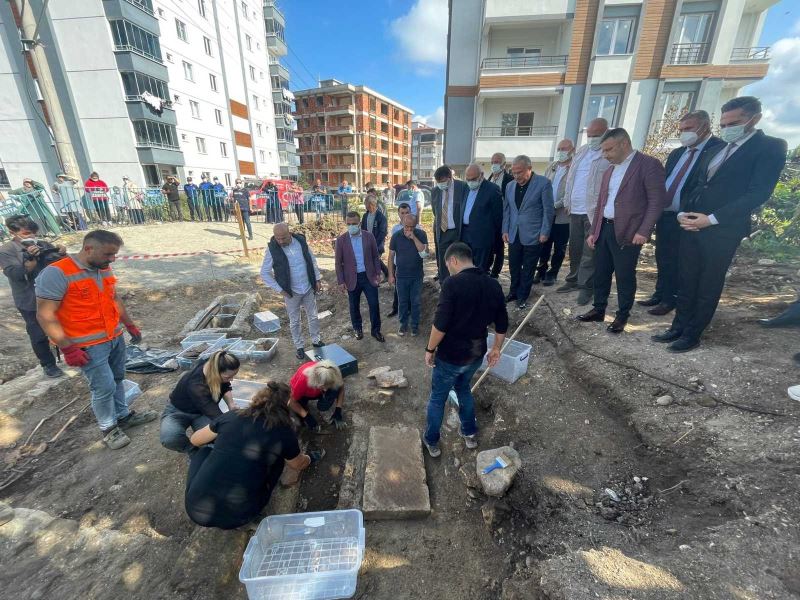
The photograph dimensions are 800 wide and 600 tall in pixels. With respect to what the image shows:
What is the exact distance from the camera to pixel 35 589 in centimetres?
202

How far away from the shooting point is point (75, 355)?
2.85 meters

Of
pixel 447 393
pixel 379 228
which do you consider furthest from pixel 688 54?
pixel 447 393

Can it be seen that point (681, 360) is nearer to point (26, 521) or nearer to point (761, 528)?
point (761, 528)

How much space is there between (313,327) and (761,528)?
4667mm

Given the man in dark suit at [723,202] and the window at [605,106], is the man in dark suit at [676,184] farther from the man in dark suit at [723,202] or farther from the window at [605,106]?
the window at [605,106]

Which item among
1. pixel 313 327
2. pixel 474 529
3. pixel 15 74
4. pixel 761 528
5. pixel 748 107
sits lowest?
pixel 474 529

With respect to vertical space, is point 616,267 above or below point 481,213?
below

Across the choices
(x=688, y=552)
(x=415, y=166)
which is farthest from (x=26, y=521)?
(x=415, y=166)

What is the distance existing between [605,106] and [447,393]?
1762 cm

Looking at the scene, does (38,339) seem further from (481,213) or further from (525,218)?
(525,218)

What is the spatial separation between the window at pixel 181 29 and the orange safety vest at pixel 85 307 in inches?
1101

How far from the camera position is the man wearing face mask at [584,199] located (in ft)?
13.2

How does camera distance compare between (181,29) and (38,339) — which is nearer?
(38,339)

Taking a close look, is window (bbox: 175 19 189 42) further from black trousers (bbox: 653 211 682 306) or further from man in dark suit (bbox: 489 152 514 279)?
black trousers (bbox: 653 211 682 306)
